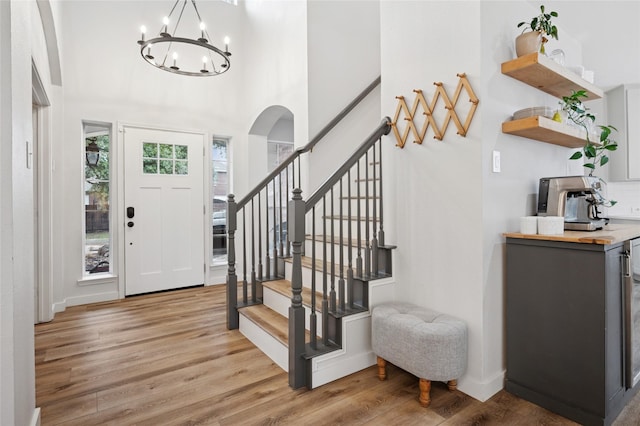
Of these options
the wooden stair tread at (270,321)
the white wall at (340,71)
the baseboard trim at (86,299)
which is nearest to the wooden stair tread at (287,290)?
the wooden stair tread at (270,321)

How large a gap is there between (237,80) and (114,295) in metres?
3.34

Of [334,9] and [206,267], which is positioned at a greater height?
[334,9]

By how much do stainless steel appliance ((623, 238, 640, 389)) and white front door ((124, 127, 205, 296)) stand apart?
440 cm

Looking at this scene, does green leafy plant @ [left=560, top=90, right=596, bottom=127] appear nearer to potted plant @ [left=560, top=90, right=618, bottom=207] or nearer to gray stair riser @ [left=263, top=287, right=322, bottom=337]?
potted plant @ [left=560, top=90, right=618, bottom=207]

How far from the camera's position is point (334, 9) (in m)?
3.80

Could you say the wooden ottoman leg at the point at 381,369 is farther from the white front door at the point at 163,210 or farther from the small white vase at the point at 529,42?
the white front door at the point at 163,210

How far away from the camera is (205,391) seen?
→ 2.06 m

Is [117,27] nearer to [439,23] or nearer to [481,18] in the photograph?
[439,23]

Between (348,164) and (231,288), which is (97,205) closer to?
Answer: (231,288)

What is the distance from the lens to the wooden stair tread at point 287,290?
249cm

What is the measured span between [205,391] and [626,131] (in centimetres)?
500

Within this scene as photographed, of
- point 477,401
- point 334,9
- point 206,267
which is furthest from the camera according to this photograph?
point 206,267

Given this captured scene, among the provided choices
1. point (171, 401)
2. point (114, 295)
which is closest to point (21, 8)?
point (171, 401)

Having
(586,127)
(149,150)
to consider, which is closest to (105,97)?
(149,150)
